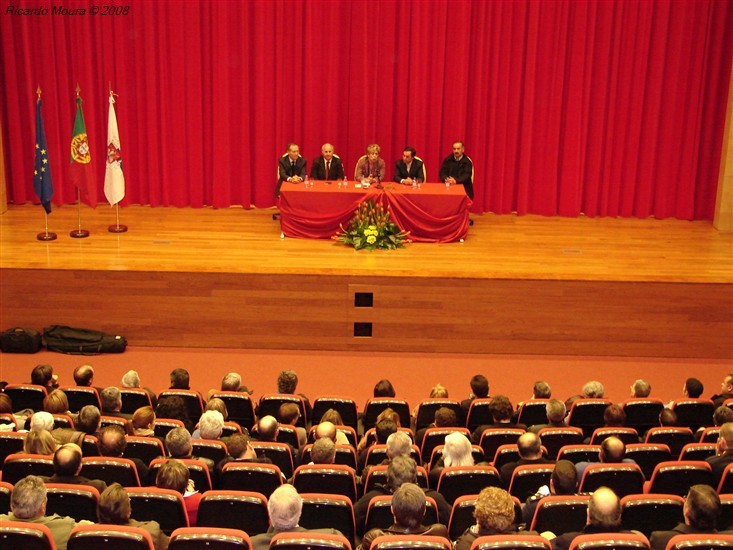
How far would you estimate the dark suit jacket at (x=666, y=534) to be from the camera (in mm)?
4469

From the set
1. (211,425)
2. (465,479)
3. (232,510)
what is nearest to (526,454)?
(465,479)

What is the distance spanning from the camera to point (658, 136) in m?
13.0

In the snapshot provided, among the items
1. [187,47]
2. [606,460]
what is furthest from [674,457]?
[187,47]

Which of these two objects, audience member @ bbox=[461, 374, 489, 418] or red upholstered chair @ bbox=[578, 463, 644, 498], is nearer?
red upholstered chair @ bbox=[578, 463, 644, 498]

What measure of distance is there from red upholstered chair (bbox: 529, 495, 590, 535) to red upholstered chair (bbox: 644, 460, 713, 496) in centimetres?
77

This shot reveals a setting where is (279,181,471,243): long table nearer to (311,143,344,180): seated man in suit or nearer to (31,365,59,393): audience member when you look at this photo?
(311,143,344,180): seated man in suit

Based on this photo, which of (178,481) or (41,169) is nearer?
(178,481)

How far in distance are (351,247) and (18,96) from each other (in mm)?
5279

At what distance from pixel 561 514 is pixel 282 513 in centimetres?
144

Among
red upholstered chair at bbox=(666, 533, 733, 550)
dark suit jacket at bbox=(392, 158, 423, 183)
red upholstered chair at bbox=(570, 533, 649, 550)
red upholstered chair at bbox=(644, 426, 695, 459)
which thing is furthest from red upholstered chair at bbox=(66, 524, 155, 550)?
dark suit jacket at bbox=(392, 158, 423, 183)

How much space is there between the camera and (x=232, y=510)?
4711 millimetres

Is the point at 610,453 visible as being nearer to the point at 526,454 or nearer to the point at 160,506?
the point at 526,454

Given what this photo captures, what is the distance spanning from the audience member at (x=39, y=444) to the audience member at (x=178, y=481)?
903 mm

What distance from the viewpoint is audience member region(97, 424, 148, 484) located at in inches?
213
